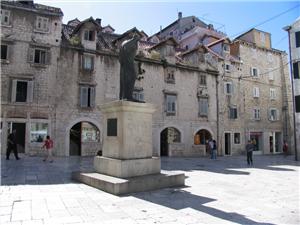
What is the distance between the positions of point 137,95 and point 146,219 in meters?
18.4

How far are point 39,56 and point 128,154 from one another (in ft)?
49.0

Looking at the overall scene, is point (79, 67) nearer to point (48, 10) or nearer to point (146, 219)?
point (48, 10)

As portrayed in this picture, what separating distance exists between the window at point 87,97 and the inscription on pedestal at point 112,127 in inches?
506

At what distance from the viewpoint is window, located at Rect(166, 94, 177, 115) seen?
79.3 ft

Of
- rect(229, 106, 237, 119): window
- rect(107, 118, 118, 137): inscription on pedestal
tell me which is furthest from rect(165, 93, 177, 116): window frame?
rect(107, 118, 118, 137): inscription on pedestal

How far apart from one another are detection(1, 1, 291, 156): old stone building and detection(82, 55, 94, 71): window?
82 mm

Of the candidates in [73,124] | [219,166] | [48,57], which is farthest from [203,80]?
[48,57]

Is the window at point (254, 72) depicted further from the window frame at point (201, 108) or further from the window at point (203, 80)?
the window frame at point (201, 108)

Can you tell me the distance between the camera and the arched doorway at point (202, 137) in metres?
26.6

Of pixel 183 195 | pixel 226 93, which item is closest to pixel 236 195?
pixel 183 195

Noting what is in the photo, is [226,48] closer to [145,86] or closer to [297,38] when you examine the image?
[297,38]

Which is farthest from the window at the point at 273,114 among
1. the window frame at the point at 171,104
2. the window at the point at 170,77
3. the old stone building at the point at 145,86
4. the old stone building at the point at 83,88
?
the window at the point at 170,77

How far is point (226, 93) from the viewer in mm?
27953

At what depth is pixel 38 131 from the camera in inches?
746
